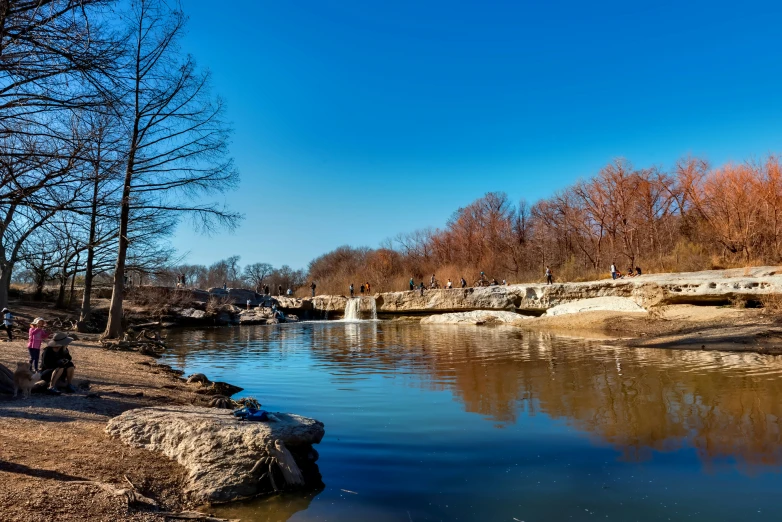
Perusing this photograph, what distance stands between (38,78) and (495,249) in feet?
162

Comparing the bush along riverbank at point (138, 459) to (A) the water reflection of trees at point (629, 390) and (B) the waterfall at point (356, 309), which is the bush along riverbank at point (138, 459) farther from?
(B) the waterfall at point (356, 309)

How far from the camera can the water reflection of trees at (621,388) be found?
19.4ft

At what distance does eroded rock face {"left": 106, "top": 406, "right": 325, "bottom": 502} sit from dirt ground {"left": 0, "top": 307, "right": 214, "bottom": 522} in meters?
0.14

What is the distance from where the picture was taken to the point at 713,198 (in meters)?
34.1

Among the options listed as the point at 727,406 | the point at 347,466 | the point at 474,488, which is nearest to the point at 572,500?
the point at 474,488

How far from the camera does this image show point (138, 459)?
454 cm

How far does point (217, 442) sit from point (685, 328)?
18.1 m

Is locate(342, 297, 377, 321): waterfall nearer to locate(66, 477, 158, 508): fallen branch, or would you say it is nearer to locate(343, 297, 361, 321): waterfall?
locate(343, 297, 361, 321): waterfall

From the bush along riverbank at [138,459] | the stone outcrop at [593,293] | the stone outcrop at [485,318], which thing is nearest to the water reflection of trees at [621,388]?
the bush along riverbank at [138,459]

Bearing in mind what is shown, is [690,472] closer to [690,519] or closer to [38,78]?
[690,519]

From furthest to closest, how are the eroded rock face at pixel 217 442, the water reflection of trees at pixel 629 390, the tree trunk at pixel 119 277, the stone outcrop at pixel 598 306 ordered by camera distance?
the stone outcrop at pixel 598 306, the tree trunk at pixel 119 277, the water reflection of trees at pixel 629 390, the eroded rock face at pixel 217 442

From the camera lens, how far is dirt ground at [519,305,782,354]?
14633 mm

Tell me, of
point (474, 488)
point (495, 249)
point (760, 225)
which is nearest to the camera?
point (474, 488)

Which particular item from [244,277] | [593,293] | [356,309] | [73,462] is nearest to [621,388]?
[73,462]
